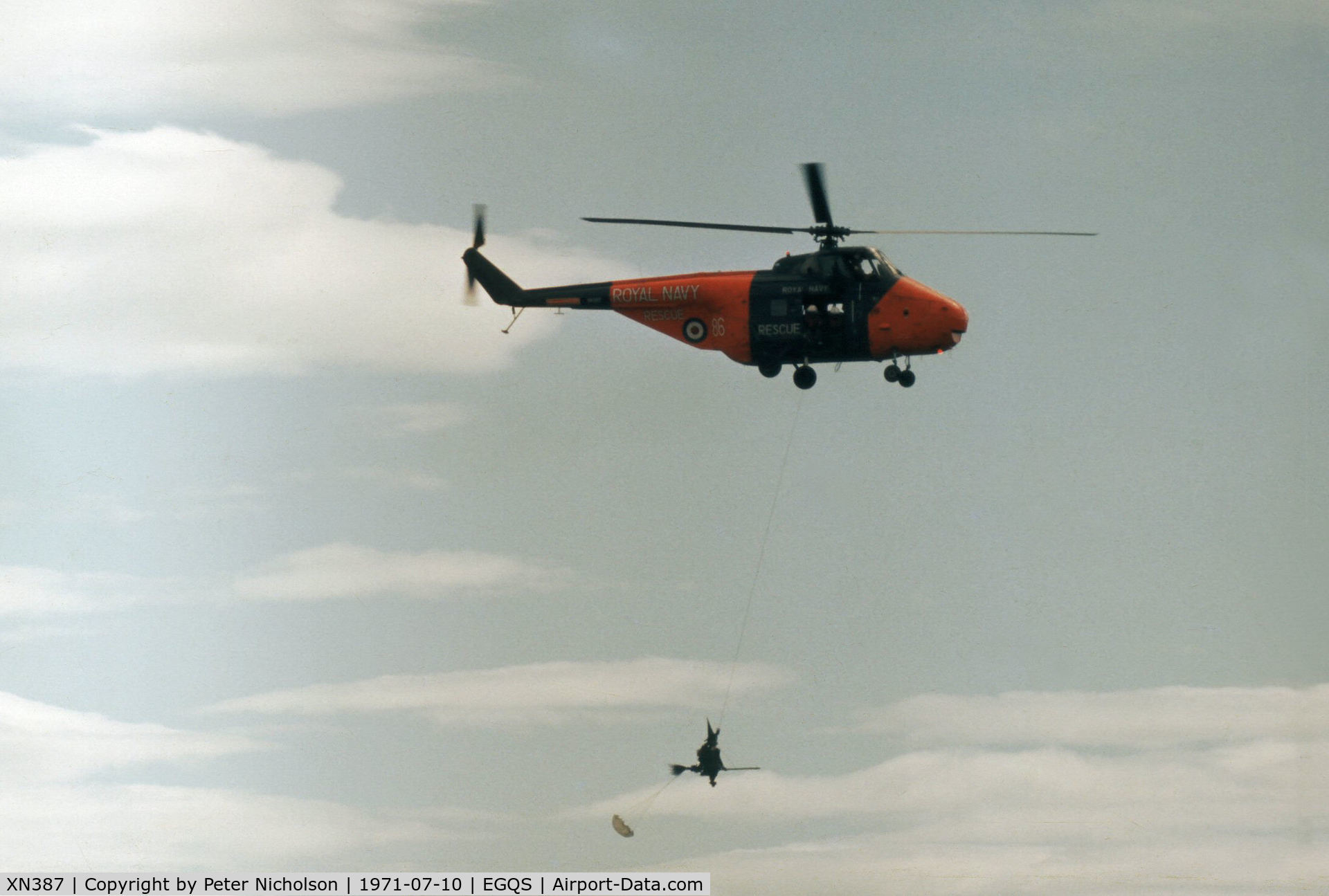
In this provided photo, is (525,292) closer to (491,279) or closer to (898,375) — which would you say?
(491,279)

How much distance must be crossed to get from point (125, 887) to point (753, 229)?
25.5 meters

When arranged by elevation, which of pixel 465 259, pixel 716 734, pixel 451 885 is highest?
pixel 465 259

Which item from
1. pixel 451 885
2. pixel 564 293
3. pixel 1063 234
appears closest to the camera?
pixel 451 885

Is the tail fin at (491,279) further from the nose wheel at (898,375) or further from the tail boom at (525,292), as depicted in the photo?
the nose wheel at (898,375)

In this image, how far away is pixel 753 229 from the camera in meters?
53.3

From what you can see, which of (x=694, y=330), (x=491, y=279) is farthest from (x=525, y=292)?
(x=694, y=330)

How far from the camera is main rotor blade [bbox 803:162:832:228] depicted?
53.8 metres

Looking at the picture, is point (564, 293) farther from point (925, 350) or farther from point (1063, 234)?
point (1063, 234)

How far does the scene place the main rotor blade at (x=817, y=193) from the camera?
177 ft

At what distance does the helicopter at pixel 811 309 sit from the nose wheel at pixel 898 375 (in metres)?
0.02

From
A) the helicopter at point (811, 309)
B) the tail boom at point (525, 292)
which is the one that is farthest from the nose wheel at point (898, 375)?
the tail boom at point (525, 292)

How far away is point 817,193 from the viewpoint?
180ft

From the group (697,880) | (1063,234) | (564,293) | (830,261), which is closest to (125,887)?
(697,880)

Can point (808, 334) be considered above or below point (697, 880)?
above
